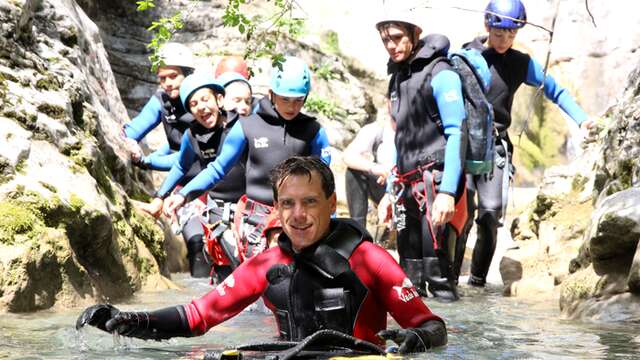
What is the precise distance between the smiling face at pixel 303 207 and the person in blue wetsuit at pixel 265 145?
2344 millimetres

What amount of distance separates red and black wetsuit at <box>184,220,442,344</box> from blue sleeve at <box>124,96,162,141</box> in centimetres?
522

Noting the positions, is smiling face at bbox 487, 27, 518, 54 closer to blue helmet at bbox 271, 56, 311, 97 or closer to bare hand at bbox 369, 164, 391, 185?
bare hand at bbox 369, 164, 391, 185

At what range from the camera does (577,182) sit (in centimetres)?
970

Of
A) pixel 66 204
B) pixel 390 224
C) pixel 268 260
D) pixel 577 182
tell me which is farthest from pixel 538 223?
pixel 268 260

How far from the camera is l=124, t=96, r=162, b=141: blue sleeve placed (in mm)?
9500

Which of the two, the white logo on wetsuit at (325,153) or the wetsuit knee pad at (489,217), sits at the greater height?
the white logo on wetsuit at (325,153)

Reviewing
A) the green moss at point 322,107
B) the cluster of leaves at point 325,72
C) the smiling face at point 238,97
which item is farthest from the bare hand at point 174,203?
the cluster of leaves at point 325,72

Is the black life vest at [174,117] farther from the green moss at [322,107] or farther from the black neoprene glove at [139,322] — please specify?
the green moss at [322,107]

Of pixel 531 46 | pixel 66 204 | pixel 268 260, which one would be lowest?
pixel 268 260

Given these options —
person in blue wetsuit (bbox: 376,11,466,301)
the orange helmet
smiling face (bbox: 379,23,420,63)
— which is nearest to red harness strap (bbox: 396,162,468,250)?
person in blue wetsuit (bbox: 376,11,466,301)

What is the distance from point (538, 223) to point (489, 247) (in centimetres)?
144

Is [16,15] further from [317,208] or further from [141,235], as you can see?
[317,208]

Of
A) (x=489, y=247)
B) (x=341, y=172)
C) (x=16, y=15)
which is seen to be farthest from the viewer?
(x=341, y=172)

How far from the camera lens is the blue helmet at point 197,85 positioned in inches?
323
